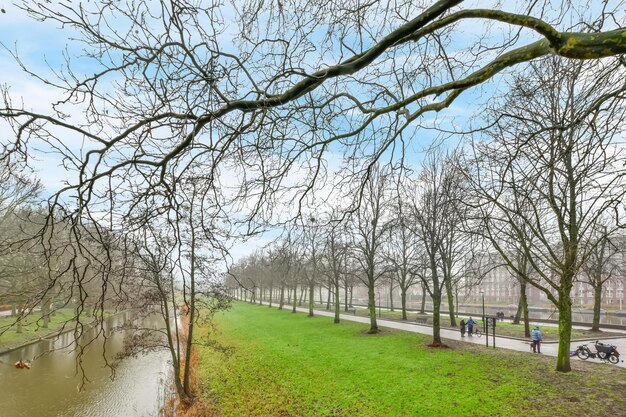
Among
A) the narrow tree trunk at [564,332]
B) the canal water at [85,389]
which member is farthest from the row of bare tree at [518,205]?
the canal water at [85,389]

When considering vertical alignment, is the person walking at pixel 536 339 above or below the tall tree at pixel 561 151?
below

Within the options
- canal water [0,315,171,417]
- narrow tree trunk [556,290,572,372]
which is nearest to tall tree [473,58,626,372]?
narrow tree trunk [556,290,572,372]

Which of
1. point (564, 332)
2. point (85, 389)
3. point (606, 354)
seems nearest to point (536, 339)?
point (606, 354)

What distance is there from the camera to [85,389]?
15188mm

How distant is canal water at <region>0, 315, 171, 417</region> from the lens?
45.3ft

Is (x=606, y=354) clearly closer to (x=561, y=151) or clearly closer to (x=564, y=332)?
(x=564, y=332)

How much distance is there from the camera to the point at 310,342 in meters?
22.0

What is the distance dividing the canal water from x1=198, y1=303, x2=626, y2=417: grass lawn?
90.7 inches

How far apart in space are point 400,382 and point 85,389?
12759 mm

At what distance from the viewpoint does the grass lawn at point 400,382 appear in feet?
35.1

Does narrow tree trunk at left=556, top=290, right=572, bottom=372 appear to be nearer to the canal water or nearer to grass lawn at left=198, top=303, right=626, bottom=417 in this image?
grass lawn at left=198, top=303, right=626, bottom=417

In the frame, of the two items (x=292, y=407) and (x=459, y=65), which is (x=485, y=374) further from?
(x=459, y=65)

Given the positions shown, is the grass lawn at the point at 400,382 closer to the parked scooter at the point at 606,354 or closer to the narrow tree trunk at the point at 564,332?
the narrow tree trunk at the point at 564,332

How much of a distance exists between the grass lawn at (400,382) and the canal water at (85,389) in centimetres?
230
